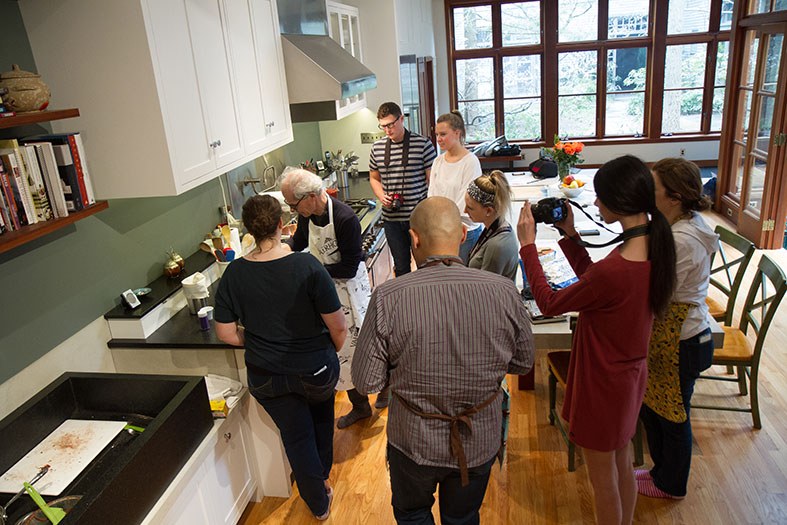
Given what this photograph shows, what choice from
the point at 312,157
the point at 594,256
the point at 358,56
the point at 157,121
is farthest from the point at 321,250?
the point at 358,56

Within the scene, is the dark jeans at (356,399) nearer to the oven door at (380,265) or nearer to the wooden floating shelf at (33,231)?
the oven door at (380,265)

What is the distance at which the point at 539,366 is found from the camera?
151 inches

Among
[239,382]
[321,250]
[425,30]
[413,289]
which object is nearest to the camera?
[413,289]

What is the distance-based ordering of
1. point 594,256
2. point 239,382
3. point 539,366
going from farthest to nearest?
point 539,366 < point 594,256 < point 239,382

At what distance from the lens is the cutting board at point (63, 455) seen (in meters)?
1.95

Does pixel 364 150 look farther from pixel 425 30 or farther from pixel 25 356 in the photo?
pixel 25 356

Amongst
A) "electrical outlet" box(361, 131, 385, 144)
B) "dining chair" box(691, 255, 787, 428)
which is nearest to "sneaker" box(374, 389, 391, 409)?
"dining chair" box(691, 255, 787, 428)

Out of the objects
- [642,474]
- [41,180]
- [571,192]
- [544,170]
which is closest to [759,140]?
[544,170]

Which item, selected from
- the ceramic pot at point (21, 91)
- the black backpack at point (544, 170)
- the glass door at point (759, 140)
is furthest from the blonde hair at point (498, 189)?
the glass door at point (759, 140)

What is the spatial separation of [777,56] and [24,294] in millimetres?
6019

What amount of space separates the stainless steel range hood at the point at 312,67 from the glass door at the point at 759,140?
3.72 metres

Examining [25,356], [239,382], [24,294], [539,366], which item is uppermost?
[24,294]

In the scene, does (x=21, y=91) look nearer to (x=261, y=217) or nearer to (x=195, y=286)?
(x=261, y=217)

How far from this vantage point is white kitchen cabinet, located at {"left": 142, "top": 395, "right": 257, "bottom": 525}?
2109mm
